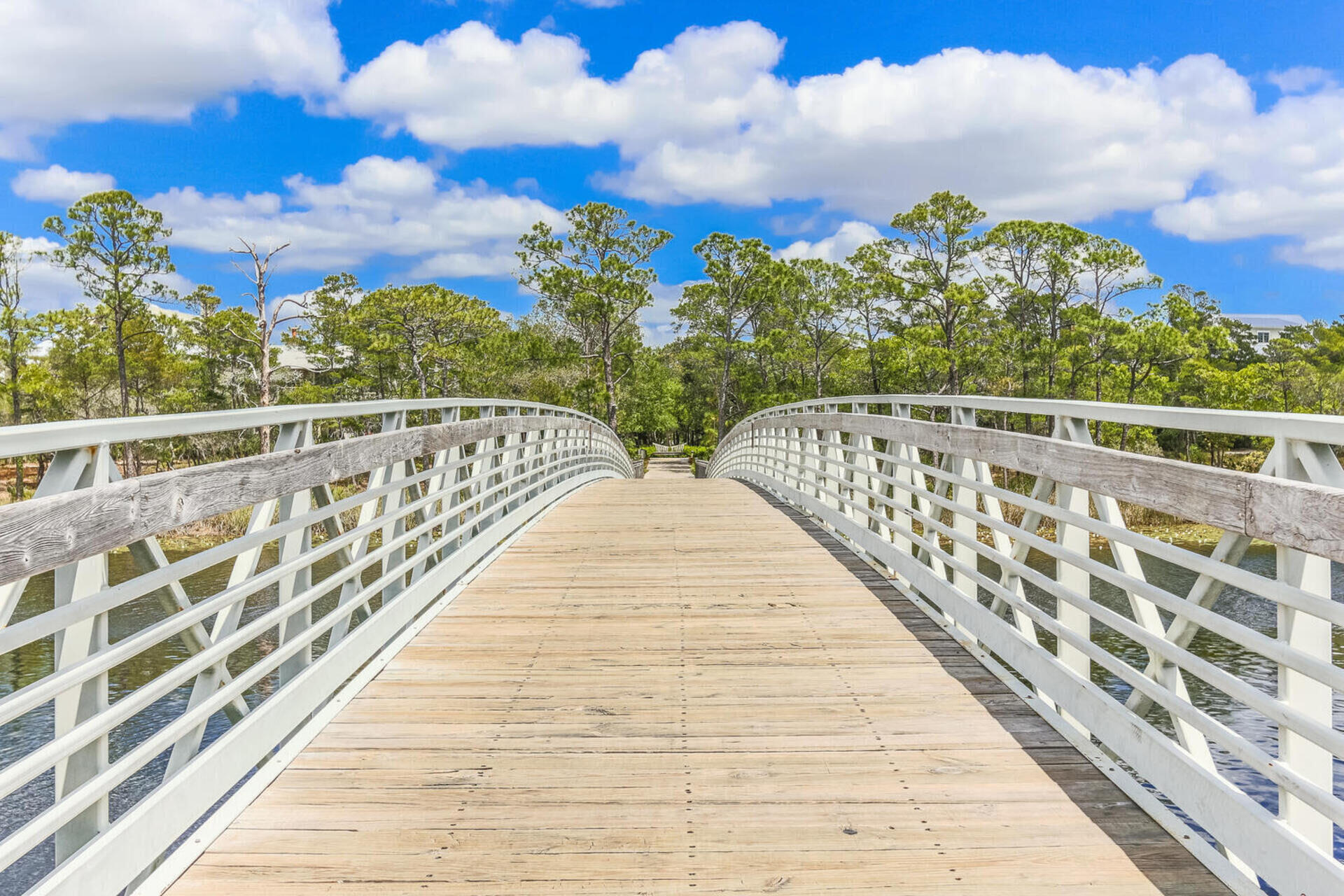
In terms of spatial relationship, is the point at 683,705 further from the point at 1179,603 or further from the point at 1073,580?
the point at 1179,603

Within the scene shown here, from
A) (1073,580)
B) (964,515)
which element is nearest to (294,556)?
(1073,580)

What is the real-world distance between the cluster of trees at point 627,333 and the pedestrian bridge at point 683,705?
34.8 m

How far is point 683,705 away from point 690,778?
730 millimetres

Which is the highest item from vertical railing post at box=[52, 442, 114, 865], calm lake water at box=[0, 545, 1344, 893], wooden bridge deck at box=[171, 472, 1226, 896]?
vertical railing post at box=[52, 442, 114, 865]

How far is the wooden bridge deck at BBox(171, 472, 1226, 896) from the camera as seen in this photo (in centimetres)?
252

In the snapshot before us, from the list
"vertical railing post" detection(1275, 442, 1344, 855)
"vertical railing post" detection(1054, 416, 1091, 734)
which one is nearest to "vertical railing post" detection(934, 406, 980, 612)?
"vertical railing post" detection(1054, 416, 1091, 734)

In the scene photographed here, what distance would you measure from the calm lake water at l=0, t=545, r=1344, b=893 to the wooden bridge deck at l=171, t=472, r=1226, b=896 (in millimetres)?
4632

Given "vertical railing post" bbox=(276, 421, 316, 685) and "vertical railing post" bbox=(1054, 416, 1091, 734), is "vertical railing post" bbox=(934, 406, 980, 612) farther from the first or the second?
"vertical railing post" bbox=(276, 421, 316, 685)

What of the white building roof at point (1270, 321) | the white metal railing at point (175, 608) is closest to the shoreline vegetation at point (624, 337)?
the white metal railing at point (175, 608)

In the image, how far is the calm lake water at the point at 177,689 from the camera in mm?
9898

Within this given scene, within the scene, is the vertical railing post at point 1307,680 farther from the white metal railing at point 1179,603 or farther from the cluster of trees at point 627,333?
the cluster of trees at point 627,333

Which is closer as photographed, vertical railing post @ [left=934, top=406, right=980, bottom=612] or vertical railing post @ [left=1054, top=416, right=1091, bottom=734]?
vertical railing post @ [left=1054, top=416, right=1091, bottom=734]

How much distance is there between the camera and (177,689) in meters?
9.07

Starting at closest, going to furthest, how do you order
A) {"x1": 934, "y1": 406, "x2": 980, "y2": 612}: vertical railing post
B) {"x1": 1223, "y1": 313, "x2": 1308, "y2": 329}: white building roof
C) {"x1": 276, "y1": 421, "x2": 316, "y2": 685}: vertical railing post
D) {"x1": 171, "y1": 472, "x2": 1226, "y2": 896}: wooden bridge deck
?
1. {"x1": 171, "y1": 472, "x2": 1226, "y2": 896}: wooden bridge deck
2. {"x1": 276, "y1": 421, "x2": 316, "y2": 685}: vertical railing post
3. {"x1": 934, "y1": 406, "x2": 980, "y2": 612}: vertical railing post
4. {"x1": 1223, "y1": 313, "x2": 1308, "y2": 329}: white building roof
